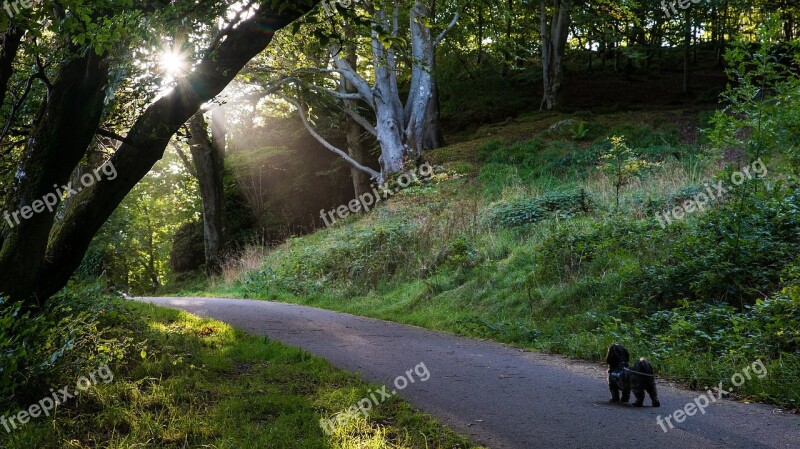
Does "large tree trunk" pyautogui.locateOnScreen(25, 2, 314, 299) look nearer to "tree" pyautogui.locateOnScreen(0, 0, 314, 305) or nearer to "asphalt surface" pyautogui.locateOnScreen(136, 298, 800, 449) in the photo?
"tree" pyautogui.locateOnScreen(0, 0, 314, 305)

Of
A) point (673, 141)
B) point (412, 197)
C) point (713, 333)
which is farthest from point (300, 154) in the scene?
point (713, 333)

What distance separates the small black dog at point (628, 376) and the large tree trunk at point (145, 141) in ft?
16.1

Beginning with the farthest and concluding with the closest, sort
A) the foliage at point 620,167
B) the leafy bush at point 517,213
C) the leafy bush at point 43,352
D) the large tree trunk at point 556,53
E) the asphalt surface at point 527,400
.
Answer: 1. the large tree trunk at point 556,53
2. the leafy bush at point 517,213
3. the foliage at point 620,167
4. the leafy bush at point 43,352
5. the asphalt surface at point 527,400

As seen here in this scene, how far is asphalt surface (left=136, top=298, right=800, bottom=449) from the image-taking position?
4.36 meters

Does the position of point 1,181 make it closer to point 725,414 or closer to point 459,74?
point 725,414

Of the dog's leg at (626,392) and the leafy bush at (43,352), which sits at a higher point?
the leafy bush at (43,352)

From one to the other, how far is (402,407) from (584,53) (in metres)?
43.7

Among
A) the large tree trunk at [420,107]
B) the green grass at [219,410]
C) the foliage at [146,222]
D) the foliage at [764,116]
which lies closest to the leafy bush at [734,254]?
the foliage at [764,116]

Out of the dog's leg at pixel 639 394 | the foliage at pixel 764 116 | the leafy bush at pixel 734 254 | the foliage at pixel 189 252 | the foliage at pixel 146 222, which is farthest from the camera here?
the foliage at pixel 189 252

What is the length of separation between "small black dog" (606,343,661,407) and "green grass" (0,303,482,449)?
155 centimetres

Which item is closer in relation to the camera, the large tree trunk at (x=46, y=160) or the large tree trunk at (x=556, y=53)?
the large tree trunk at (x=46, y=160)

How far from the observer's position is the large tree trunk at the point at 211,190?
23.9 metres

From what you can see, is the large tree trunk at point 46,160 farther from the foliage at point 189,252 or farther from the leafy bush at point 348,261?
the foliage at point 189,252

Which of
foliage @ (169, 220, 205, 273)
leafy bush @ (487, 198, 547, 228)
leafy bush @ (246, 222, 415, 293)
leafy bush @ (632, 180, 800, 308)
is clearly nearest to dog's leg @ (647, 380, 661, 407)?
leafy bush @ (632, 180, 800, 308)
